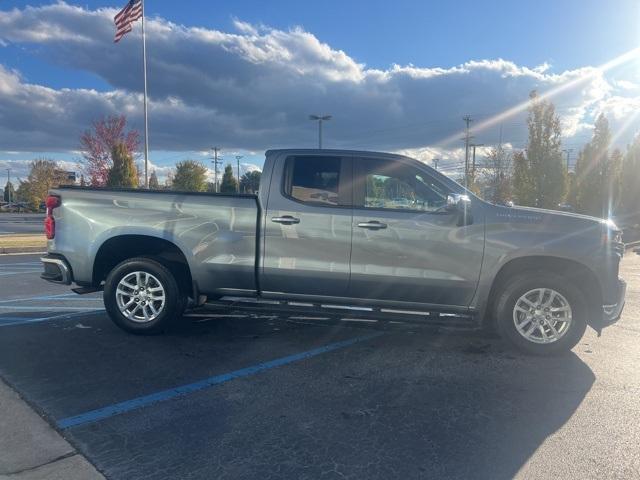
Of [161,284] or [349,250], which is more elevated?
[349,250]

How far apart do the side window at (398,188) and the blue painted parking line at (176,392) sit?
5.26ft

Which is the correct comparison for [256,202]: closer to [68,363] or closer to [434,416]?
[68,363]

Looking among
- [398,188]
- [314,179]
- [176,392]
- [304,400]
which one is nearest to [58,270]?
[176,392]

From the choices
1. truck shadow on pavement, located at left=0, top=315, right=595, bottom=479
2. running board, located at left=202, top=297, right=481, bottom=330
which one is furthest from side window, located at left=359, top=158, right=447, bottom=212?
truck shadow on pavement, located at left=0, top=315, right=595, bottom=479

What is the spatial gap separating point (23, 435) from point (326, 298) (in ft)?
9.34

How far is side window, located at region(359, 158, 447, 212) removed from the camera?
496cm

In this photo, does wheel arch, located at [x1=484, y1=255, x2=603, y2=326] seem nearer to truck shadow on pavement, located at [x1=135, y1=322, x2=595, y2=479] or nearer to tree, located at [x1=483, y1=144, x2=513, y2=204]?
truck shadow on pavement, located at [x1=135, y1=322, x2=595, y2=479]

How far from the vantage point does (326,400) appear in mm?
3838

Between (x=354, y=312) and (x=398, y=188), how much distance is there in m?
1.35

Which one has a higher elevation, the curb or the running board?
the running board

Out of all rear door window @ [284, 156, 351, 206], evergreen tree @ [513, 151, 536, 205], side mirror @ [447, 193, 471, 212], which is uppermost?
evergreen tree @ [513, 151, 536, 205]

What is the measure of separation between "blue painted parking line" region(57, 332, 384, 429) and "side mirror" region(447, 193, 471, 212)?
1.82 meters

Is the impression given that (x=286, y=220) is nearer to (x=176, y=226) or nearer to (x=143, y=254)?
(x=176, y=226)

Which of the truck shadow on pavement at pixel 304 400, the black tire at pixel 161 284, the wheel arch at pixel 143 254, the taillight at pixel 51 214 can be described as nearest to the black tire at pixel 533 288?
the truck shadow on pavement at pixel 304 400
